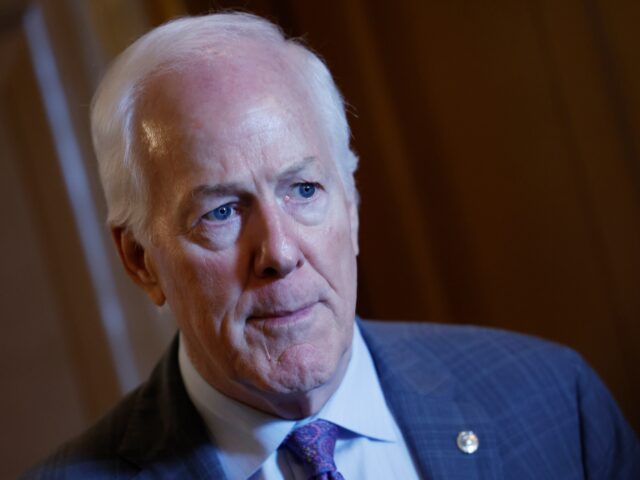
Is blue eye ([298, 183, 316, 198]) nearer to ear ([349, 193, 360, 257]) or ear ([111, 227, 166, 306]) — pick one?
ear ([349, 193, 360, 257])

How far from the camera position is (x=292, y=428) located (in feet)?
5.06

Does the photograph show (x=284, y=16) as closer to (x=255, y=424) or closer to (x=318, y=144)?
(x=318, y=144)

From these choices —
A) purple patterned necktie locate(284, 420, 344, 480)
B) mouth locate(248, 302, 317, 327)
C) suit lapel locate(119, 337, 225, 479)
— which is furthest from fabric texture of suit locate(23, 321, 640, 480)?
mouth locate(248, 302, 317, 327)

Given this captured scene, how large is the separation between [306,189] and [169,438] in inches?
18.5

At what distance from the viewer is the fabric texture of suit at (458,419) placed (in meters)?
1.59

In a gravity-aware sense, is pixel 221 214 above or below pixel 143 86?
below

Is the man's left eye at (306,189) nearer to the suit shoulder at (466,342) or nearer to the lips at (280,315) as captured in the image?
the lips at (280,315)

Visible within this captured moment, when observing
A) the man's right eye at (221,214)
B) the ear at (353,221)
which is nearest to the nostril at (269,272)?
the man's right eye at (221,214)

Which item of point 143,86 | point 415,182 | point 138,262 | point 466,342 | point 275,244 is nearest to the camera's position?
point 275,244

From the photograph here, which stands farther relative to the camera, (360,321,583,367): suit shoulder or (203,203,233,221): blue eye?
(360,321,583,367): suit shoulder

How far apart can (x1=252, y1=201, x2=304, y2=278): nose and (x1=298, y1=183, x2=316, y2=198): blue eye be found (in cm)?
5

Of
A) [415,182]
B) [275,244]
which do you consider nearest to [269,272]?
[275,244]

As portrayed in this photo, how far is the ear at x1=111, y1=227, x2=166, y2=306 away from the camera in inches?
63.8

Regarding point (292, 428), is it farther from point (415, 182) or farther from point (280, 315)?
point (415, 182)
